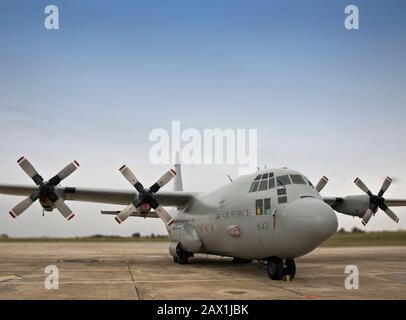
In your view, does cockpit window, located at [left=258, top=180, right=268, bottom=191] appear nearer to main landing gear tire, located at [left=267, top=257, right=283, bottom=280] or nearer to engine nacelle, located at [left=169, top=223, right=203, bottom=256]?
main landing gear tire, located at [left=267, top=257, right=283, bottom=280]

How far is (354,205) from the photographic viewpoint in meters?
26.8

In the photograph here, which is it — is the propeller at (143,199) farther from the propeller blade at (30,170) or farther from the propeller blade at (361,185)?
the propeller blade at (361,185)

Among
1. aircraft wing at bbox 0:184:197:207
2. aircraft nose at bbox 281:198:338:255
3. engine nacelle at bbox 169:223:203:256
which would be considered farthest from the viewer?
engine nacelle at bbox 169:223:203:256

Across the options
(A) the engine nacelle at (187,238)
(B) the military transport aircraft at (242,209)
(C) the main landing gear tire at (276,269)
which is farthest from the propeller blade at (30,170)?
(C) the main landing gear tire at (276,269)

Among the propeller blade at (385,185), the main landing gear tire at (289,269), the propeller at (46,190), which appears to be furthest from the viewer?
the propeller blade at (385,185)

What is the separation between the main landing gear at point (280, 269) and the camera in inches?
584

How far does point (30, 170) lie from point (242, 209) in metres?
10.4

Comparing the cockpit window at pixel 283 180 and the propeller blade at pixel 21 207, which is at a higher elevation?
the cockpit window at pixel 283 180

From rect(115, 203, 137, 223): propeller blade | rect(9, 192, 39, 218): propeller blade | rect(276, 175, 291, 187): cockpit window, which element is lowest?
rect(115, 203, 137, 223): propeller blade

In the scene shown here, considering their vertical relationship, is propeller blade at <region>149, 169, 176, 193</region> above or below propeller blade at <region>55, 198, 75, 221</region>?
above

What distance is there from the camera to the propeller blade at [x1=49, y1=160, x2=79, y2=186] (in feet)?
66.5

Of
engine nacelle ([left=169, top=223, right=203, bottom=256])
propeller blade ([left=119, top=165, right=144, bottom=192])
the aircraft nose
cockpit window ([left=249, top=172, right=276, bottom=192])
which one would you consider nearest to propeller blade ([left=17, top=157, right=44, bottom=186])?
propeller blade ([left=119, top=165, right=144, bottom=192])

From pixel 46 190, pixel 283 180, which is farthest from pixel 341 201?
pixel 46 190

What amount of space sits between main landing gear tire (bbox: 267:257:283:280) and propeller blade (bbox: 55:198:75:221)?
9780 millimetres
